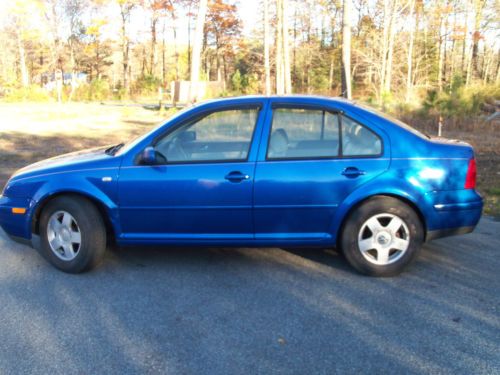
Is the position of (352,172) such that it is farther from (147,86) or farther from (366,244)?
(147,86)

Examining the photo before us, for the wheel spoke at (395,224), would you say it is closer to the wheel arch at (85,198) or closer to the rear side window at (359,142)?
the rear side window at (359,142)

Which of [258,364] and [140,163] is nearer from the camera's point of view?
[258,364]

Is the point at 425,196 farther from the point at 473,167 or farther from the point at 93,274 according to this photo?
the point at 93,274

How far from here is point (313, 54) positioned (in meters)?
50.4

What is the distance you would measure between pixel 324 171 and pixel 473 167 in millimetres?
1369

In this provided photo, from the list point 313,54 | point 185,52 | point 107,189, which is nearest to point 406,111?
point 107,189

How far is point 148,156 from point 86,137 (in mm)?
11160

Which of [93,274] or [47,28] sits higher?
[47,28]

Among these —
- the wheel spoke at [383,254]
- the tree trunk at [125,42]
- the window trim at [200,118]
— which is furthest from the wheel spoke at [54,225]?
the tree trunk at [125,42]

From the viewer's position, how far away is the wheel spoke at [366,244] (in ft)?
14.5

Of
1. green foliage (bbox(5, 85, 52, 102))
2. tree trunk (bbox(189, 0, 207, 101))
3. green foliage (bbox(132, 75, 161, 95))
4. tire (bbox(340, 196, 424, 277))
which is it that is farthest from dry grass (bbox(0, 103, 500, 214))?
green foliage (bbox(132, 75, 161, 95))

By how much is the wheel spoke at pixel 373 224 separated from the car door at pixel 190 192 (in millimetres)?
1033

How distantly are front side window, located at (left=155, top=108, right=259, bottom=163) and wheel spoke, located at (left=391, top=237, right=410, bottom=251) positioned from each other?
1512mm

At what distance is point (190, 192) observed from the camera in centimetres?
440
